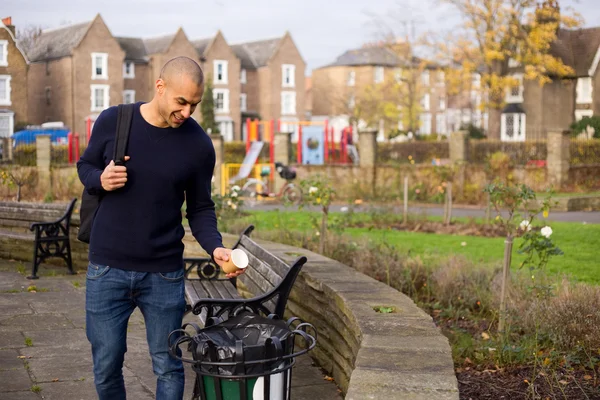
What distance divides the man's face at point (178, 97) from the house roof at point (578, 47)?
51.4m

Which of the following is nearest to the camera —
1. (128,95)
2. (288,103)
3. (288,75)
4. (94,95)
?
(94,95)

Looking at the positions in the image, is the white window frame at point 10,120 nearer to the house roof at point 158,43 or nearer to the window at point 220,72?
the house roof at point 158,43

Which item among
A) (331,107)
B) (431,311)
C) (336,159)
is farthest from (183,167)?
(331,107)

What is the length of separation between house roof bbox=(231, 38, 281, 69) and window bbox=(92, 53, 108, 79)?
41.3 ft

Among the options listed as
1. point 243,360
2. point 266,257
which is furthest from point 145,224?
point 266,257

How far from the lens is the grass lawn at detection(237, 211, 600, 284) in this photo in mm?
10466

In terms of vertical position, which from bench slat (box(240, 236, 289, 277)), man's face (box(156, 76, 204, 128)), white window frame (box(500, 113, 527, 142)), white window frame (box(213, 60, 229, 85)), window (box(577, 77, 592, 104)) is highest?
white window frame (box(213, 60, 229, 85))

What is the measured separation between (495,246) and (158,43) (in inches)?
2121

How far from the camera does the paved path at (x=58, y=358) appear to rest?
534 centimetres

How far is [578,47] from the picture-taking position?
53844 millimetres

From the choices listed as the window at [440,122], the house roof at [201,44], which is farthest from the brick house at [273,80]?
the window at [440,122]

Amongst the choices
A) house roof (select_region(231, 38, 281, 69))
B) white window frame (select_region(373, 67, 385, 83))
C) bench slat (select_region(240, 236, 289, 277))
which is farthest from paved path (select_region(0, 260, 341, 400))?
white window frame (select_region(373, 67, 385, 83))

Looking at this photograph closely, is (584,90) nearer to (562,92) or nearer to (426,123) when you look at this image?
(562,92)

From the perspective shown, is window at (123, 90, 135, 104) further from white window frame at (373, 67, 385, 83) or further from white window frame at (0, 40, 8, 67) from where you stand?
white window frame at (373, 67, 385, 83)
